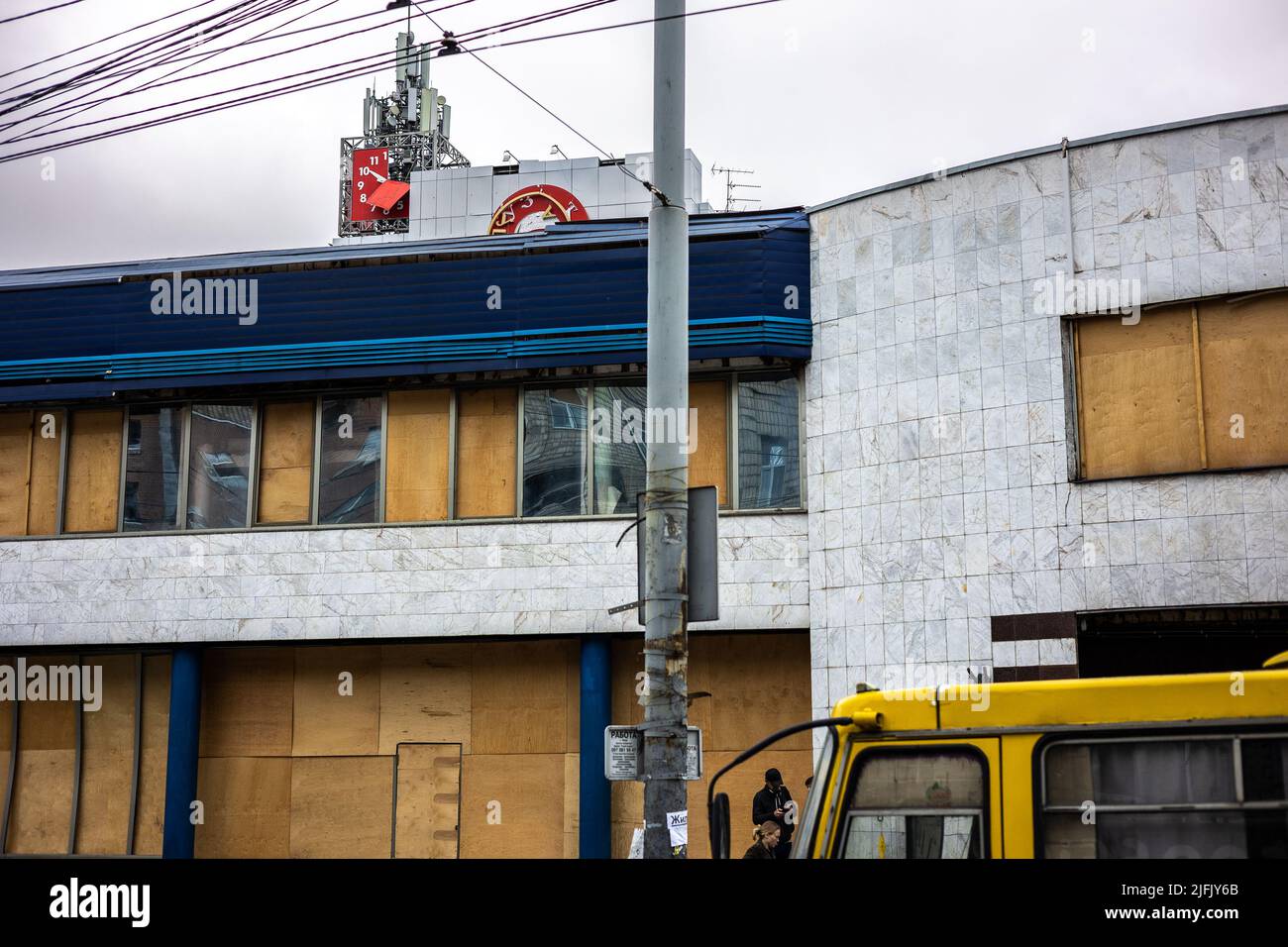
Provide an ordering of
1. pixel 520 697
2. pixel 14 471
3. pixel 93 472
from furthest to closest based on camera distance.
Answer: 1. pixel 14 471
2. pixel 93 472
3. pixel 520 697

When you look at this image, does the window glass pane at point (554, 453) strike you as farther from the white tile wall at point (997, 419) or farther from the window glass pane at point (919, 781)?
the window glass pane at point (919, 781)

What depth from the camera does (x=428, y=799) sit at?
57.1 ft

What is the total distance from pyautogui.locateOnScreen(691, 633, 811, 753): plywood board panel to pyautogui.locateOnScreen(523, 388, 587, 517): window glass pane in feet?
8.28

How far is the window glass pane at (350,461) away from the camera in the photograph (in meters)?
18.0

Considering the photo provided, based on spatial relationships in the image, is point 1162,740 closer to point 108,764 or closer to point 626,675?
point 626,675

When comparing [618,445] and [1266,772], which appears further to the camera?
[618,445]

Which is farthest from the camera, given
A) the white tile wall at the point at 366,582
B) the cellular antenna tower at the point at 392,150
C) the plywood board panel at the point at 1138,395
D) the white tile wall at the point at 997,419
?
the cellular antenna tower at the point at 392,150

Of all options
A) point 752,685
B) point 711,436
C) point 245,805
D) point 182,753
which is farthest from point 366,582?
point 752,685

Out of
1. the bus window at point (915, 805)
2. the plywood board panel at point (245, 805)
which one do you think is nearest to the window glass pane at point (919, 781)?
the bus window at point (915, 805)

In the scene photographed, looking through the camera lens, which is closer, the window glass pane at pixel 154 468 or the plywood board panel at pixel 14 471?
the window glass pane at pixel 154 468

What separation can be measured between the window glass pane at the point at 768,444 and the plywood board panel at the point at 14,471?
405 inches

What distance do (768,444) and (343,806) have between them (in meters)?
7.26

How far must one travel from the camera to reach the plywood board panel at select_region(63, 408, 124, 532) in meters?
18.9

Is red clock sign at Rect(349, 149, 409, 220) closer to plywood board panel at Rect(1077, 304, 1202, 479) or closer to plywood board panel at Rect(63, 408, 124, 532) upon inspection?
plywood board panel at Rect(63, 408, 124, 532)
